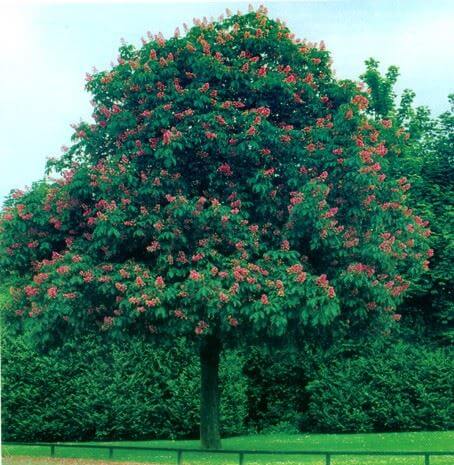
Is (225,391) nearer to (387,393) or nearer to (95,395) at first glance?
(95,395)

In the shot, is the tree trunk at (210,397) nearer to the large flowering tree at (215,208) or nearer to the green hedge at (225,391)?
the large flowering tree at (215,208)

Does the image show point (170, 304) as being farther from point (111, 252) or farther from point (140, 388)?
point (140, 388)

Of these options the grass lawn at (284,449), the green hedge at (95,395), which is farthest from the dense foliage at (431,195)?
the green hedge at (95,395)

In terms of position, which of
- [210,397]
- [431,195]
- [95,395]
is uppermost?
[431,195]

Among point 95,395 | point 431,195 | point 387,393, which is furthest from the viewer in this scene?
point 431,195

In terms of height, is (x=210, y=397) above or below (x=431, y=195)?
below

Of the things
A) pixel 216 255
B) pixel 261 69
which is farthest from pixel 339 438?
pixel 261 69

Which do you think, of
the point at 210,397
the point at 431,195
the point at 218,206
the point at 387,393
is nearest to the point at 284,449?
the point at 210,397

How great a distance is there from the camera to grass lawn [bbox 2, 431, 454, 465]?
19969 mm

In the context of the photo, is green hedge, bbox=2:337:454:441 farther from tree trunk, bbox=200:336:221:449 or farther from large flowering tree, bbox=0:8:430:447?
large flowering tree, bbox=0:8:430:447

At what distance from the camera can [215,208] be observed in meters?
18.8

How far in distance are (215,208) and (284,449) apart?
7939 mm

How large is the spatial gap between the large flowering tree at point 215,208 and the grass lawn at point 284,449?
5.08 feet

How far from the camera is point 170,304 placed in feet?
61.3
